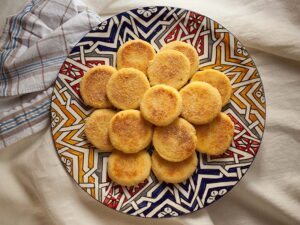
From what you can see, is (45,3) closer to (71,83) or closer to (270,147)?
(71,83)

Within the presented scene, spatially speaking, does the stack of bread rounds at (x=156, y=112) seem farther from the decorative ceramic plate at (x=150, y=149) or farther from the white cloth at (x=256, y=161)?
the white cloth at (x=256, y=161)

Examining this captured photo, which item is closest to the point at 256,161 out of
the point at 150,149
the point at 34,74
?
the point at 150,149

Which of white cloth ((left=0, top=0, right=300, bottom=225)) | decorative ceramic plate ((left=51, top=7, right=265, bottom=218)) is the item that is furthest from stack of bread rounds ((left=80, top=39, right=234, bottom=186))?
white cloth ((left=0, top=0, right=300, bottom=225))

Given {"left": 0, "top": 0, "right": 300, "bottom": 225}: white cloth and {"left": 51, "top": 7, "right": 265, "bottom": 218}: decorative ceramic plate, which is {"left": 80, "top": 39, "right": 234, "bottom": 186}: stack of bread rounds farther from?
{"left": 0, "top": 0, "right": 300, "bottom": 225}: white cloth

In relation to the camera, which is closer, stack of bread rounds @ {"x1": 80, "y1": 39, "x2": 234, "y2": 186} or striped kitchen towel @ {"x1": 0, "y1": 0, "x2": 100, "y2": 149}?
stack of bread rounds @ {"x1": 80, "y1": 39, "x2": 234, "y2": 186}

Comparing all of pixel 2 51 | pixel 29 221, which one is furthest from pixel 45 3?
pixel 29 221

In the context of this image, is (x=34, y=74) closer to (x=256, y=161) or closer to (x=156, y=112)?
(x=156, y=112)

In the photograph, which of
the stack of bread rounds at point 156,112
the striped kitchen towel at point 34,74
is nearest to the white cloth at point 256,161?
the striped kitchen towel at point 34,74
